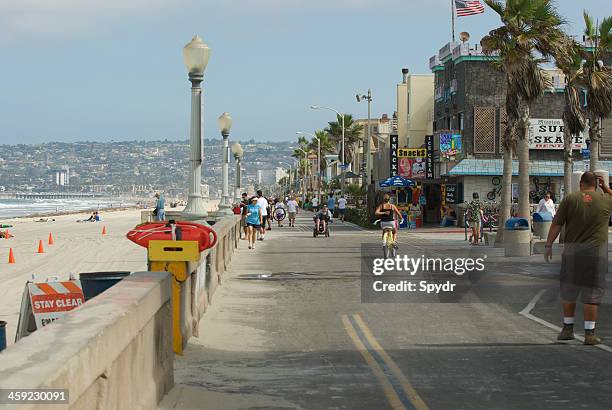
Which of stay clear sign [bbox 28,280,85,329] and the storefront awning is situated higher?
the storefront awning

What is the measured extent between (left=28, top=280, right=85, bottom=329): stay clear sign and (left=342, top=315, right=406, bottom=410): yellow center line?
303 cm

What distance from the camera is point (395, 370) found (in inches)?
377

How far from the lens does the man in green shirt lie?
35.7 feet

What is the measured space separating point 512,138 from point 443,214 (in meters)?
19.3

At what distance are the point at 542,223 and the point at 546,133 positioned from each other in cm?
2135

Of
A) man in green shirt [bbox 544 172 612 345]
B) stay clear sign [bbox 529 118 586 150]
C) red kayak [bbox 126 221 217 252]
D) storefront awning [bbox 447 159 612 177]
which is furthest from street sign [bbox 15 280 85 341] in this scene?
stay clear sign [bbox 529 118 586 150]

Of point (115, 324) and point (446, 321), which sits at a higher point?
point (115, 324)

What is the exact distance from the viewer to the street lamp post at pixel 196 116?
631 inches

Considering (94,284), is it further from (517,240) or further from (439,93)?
(439,93)

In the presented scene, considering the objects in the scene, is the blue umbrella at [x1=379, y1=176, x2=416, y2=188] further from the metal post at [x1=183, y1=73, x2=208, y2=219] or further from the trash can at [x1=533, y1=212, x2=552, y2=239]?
the metal post at [x1=183, y1=73, x2=208, y2=219]

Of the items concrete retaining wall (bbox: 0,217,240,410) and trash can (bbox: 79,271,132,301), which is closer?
concrete retaining wall (bbox: 0,217,240,410)

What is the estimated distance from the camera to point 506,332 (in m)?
12.1

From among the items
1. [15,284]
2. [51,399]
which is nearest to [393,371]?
[51,399]

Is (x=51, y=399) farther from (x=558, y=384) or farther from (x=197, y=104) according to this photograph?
(x=197, y=104)
